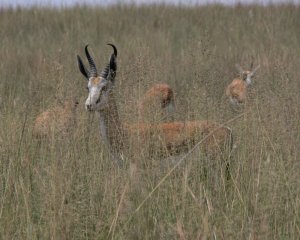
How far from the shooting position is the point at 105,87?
5.12 m

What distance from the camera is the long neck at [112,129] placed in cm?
456

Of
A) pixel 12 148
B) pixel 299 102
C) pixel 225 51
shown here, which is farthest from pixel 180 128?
pixel 225 51

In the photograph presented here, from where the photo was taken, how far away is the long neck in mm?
4562

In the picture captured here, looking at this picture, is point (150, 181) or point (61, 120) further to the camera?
point (61, 120)

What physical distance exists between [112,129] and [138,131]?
111 centimetres

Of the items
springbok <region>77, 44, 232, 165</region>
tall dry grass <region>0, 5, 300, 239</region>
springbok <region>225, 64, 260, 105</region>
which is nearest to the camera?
tall dry grass <region>0, 5, 300, 239</region>

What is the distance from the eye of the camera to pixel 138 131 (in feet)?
12.8

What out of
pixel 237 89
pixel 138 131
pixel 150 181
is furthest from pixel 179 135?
pixel 237 89

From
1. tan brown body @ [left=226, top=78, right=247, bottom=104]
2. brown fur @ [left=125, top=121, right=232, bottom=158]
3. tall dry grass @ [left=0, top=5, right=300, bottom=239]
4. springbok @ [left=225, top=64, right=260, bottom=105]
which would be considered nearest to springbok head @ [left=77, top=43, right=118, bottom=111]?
tall dry grass @ [left=0, top=5, right=300, bottom=239]

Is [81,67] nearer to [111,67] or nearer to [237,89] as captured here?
[111,67]

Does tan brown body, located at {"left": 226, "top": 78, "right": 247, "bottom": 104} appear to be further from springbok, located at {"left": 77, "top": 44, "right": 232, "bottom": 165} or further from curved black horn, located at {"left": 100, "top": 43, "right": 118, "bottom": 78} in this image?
springbok, located at {"left": 77, "top": 44, "right": 232, "bottom": 165}

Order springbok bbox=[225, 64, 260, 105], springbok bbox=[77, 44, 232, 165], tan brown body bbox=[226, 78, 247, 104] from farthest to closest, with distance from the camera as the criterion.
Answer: springbok bbox=[225, 64, 260, 105] < tan brown body bbox=[226, 78, 247, 104] < springbok bbox=[77, 44, 232, 165]

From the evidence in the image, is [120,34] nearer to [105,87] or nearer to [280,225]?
[105,87]

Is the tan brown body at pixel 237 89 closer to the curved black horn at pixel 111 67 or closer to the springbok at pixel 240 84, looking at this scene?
the springbok at pixel 240 84
